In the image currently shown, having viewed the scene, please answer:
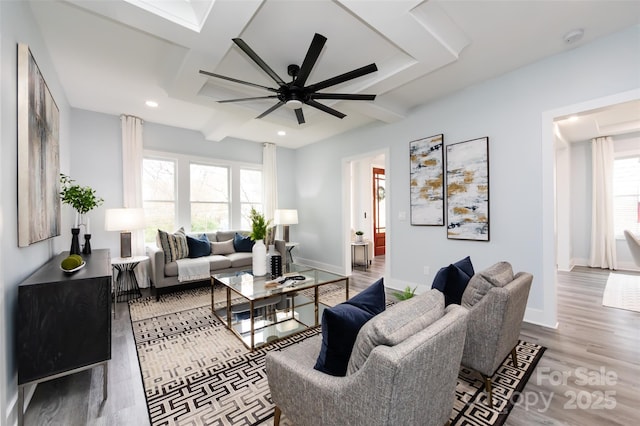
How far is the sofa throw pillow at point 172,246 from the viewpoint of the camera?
4.05 metres

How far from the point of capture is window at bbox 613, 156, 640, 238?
5.28 m

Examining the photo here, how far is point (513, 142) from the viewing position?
3.04 metres

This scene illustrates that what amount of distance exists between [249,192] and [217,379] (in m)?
4.39

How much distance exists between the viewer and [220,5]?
1.88m

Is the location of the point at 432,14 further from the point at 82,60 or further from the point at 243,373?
the point at 82,60

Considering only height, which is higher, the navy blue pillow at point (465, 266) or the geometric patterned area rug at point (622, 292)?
the navy blue pillow at point (465, 266)

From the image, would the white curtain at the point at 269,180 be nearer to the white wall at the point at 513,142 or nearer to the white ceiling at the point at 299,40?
the white ceiling at the point at 299,40

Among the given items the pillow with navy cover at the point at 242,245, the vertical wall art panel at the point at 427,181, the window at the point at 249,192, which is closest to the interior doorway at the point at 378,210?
the window at the point at 249,192

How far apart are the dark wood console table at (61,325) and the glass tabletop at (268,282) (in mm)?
1040

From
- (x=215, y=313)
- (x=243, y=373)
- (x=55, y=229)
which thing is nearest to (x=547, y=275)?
(x=243, y=373)

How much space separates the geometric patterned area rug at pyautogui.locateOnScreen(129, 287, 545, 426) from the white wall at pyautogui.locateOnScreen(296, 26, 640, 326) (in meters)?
1.16

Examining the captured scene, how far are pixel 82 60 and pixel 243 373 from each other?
3460 millimetres

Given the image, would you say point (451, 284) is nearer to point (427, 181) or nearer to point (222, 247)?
point (427, 181)

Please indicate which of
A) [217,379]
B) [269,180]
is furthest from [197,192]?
[217,379]
